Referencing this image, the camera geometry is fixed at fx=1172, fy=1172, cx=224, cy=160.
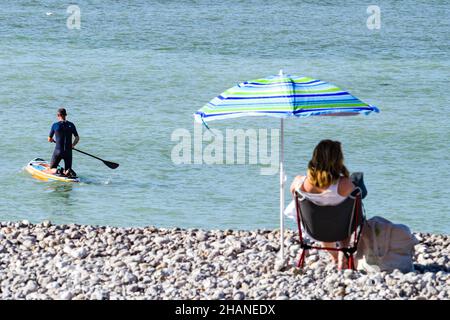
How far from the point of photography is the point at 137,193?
53.0ft

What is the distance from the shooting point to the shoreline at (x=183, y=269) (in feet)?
24.2

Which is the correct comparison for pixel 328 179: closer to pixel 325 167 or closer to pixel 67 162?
pixel 325 167

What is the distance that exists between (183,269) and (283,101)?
135 centimetres

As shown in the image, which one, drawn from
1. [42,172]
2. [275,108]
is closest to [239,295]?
[275,108]

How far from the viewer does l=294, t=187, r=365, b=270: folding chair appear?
7.79 meters

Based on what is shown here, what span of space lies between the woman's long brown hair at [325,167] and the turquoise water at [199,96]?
594cm

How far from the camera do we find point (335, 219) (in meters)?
7.84

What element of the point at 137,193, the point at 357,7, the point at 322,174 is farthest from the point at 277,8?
the point at 322,174

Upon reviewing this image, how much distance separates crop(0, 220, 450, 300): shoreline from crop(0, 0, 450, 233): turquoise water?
14.8ft

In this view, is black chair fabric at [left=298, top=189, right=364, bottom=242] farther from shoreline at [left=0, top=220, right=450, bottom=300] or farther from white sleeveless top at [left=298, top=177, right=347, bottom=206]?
shoreline at [left=0, top=220, right=450, bottom=300]

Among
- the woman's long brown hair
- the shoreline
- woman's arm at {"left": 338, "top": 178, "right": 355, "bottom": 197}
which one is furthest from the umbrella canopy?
the shoreline

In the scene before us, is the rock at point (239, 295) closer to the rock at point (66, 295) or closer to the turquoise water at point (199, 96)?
the rock at point (66, 295)

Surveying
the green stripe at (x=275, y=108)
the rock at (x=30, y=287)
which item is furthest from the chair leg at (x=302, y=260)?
the rock at (x=30, y=287)

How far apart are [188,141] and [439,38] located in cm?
1891
